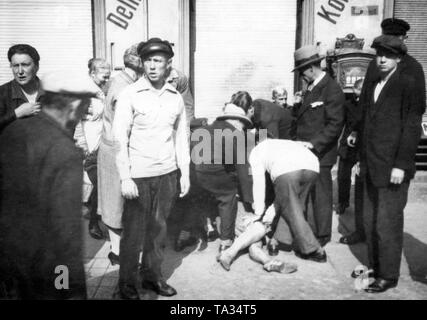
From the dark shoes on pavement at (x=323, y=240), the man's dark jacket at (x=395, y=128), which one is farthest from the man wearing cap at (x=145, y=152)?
the dark shoes on pavement at (x=323, y=240)

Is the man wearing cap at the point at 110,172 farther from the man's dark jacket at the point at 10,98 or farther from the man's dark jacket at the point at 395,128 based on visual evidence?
the man's dark jacket at the point at 395,128

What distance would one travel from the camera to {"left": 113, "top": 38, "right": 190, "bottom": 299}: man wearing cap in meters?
3.51

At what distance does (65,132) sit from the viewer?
221 centimetres

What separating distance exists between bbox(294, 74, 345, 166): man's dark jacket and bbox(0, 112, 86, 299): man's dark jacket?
3.11 m

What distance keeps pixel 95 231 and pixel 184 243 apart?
1.10 meters

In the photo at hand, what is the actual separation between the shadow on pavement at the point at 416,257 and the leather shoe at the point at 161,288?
214 cm

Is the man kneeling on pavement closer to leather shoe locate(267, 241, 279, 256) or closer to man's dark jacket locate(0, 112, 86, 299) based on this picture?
leather shoe locate(267, 241, 279, 256)

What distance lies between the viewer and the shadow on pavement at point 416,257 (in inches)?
165

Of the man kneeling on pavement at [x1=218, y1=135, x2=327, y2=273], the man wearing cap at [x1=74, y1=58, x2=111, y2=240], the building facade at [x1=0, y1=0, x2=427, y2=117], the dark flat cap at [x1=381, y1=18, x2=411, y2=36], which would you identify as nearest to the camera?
the man kneeling on pavement at [x1=218, y1=135, x2=327, y2=273]

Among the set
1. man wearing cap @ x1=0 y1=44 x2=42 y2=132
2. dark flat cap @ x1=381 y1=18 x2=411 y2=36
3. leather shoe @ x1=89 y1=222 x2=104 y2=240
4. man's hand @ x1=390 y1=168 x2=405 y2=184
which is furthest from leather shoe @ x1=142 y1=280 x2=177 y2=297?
dark flat cap @ x1=381 y1=18 x2=411 y2=36

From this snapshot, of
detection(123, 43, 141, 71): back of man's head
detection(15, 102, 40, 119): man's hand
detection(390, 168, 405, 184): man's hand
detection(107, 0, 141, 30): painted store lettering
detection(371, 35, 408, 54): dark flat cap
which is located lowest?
detection(390, 168, 405, 184): man's hand

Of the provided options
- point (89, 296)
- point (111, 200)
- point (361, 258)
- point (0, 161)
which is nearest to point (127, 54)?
point (111, 200)

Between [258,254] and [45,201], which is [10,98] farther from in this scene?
[258,254]
